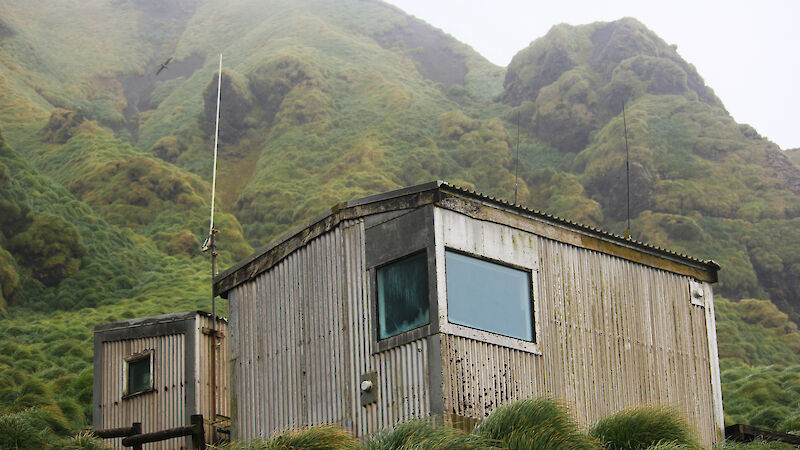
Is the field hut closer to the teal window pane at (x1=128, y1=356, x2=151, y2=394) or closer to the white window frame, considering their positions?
the white window frame

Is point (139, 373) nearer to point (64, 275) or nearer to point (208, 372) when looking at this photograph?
point (208, 372)

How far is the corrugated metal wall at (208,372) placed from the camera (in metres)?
21.0

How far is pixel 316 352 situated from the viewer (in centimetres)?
1670

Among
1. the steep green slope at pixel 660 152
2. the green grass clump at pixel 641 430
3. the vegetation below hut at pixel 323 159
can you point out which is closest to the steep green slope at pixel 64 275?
the vegetation below hut at pixel 323 159

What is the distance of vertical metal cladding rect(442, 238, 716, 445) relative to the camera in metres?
15.2

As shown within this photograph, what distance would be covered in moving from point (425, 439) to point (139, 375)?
35.8 feet

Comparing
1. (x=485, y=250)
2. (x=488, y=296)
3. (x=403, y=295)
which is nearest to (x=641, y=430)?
(x=488, y=296)

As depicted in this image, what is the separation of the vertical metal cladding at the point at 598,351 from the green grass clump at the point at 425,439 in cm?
111

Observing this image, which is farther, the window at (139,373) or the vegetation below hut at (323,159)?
the vegetation below hut at (323,159)

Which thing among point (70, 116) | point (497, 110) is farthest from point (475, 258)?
point (497, 110)

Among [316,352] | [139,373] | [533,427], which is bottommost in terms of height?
[533,427]

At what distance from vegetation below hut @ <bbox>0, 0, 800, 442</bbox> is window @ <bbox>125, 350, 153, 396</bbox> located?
8.52m

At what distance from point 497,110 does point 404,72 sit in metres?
17.1

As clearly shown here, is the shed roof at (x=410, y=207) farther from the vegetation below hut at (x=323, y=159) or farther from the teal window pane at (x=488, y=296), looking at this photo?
the vegetation below hut at (x=323, y=159)
